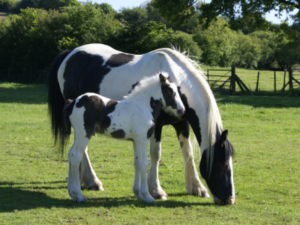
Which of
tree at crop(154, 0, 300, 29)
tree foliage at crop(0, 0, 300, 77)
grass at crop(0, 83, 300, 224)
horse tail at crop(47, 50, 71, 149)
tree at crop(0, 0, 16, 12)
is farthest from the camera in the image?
tree at crop(0, 0, 16, 12)

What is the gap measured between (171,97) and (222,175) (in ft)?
4.63

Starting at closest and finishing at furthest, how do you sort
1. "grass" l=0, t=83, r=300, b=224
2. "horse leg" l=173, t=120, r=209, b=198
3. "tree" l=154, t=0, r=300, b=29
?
"grass" l=0, t=83, r=300, b=224 < "horse leg" l=173, t=120, r=209, b=198 < "tree" l=154, t=0, r=300, b=29

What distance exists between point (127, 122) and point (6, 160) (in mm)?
4140

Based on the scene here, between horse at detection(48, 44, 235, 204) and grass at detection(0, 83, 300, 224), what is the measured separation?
37 centimetres

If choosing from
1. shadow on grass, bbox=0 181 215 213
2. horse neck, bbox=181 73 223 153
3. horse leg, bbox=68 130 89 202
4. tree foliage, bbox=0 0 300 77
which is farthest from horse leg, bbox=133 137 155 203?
tree foliage, bbox=0 0 300 77

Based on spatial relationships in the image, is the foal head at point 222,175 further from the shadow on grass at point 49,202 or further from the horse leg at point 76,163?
the horse leg at point 76,163

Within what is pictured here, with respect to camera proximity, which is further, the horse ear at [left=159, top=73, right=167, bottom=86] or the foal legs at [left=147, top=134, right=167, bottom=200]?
the foal legs at [left=147, top=134, right=167, bottom=200]

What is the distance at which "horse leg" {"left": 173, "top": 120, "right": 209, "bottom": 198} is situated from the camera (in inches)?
211

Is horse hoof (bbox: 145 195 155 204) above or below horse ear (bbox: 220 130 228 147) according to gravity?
below

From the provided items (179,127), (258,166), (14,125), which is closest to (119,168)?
(179,127)

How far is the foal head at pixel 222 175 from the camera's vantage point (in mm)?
4648

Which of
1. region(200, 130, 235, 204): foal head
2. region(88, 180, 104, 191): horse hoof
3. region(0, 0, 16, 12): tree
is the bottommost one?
region(88, 180, 104, 191): horse hoof

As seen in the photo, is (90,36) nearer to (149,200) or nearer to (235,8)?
(235,8)

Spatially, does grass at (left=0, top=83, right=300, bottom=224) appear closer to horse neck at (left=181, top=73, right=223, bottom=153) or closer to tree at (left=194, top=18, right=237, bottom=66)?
horse neck at (left=181, top=73, right=223, bottom=153)
